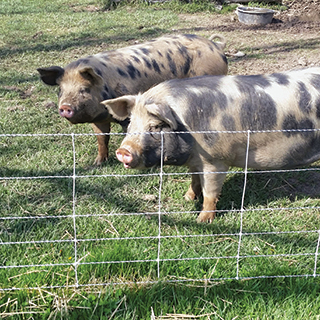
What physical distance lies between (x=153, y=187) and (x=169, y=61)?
1.29 meters

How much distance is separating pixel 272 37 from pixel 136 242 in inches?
246

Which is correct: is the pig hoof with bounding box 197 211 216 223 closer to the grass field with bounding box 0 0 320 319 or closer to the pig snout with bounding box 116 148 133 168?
the grass field with bounding box 0 0 320 319

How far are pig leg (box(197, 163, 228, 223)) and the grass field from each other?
0.36 feet

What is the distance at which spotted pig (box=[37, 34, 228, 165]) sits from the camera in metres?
3.52

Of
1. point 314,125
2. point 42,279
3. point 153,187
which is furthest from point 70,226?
point 314,125

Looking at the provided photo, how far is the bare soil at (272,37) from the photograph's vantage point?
21.1ft

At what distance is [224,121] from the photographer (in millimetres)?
2904

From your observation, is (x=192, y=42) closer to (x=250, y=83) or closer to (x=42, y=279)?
(x=250, y=83)

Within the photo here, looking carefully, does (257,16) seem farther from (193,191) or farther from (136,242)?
(136,242)

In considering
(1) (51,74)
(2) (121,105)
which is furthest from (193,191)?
(1) (51,74)

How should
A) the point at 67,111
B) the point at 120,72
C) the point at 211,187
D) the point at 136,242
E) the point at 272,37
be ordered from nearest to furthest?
the point at 136,242 → the point at 211,187 → the point at 67,111 → the point at 120,72 → the point at 272,37

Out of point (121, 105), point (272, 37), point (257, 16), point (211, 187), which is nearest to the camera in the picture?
point (121, 105)

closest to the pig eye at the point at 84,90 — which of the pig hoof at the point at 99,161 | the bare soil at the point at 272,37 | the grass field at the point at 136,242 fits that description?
the grass field at the point at 136,242

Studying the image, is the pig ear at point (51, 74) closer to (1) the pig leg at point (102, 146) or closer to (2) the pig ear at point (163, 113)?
(1) the pig leg at point (102, 146)
